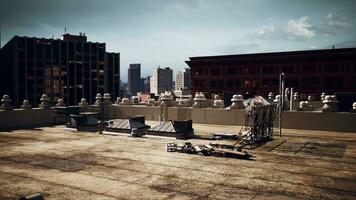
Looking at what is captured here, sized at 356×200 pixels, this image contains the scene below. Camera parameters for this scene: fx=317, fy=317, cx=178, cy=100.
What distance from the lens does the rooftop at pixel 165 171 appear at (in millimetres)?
10648

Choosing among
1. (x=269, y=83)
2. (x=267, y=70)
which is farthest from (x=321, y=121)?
(x=267, y=70)

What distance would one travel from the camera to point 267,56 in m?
88.4

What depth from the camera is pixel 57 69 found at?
5979 inches

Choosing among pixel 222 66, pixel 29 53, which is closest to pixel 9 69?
pixel 29 53

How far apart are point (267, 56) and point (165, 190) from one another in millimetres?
83040

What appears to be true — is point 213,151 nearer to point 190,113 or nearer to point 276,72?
point 190,113

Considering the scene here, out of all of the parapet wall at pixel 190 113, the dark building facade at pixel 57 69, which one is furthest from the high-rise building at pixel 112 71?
the parapet wall at pixel 190 113

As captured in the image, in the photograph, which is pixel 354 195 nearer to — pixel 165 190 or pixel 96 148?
pixel 165 190

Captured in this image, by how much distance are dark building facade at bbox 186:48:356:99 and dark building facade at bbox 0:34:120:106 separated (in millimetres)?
79537

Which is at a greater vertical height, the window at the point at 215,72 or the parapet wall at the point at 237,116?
the window at the point at 215,72

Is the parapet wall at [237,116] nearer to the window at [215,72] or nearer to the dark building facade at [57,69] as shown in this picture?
the window at [215,72]

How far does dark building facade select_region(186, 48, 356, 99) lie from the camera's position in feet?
255

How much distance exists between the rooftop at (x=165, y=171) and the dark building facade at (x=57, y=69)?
131 metres

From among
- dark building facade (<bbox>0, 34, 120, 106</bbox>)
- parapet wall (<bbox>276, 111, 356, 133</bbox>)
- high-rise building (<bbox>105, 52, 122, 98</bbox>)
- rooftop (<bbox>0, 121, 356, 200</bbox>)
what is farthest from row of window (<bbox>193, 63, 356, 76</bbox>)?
high-rise building (<bbox>105, 52, 122, 98</bbox>)
